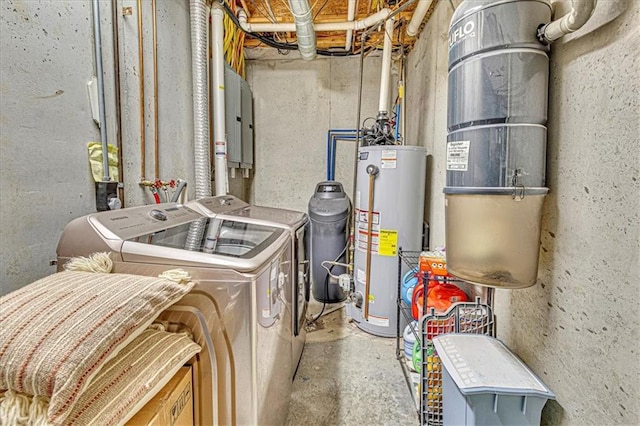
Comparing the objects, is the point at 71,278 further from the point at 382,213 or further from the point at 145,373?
the point at 382,213

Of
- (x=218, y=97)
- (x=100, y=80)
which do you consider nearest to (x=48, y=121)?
(x=100, y=80)

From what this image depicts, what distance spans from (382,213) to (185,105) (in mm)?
1609

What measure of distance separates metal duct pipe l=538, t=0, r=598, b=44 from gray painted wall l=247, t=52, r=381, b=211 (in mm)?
2691

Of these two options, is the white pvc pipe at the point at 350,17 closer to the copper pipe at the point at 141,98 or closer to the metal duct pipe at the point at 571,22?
the copper pipe at the point at 141,98

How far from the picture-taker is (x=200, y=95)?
218 cm

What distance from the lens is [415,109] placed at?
3020mm

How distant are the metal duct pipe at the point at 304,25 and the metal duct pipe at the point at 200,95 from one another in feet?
2.07

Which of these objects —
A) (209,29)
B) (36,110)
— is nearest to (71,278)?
(36,110)

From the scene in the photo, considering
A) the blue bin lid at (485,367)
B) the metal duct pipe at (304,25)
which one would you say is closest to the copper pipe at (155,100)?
the metal duct pipe at (304,25)

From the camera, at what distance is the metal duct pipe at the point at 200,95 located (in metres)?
2.11

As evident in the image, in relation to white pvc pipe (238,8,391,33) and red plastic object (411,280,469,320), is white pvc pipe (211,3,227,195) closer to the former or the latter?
white pvc pipe (238,8,391,33)

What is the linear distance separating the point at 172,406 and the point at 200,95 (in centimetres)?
197

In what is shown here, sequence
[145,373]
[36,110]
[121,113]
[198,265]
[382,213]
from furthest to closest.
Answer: [382,213] < [121,113] < [36,110] < [198,265] < [145,373]

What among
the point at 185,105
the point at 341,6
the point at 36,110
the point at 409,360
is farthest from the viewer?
the point at 341,6
